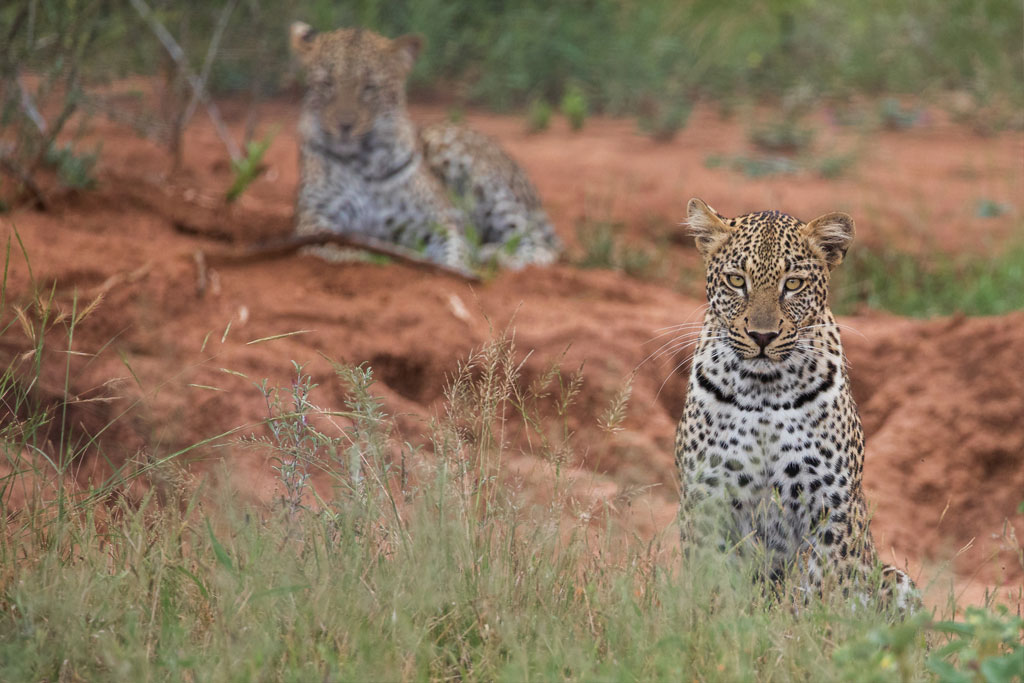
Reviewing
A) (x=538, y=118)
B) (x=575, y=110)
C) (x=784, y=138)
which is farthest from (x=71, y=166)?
(x=784, y=138)

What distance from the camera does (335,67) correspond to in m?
7.81

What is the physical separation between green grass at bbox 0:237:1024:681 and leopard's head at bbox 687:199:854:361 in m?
0.59

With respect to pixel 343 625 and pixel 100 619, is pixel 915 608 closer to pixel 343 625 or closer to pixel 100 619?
pixel 343 625

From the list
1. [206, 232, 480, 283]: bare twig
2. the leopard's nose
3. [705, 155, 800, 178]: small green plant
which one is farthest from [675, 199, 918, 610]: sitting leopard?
[705, 155, 800, 178]: small green plant

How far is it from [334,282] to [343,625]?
3987 mm

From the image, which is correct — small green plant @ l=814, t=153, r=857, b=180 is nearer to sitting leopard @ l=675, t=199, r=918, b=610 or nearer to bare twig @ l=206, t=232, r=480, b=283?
bare twig @ l=206, t=232, r=480, b=283

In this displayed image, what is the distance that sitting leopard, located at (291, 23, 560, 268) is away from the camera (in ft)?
25.9

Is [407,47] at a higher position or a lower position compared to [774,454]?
higher

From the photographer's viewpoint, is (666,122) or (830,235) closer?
(830,235)

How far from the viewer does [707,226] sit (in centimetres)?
438

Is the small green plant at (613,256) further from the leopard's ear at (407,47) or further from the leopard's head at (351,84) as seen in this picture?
the leopard's ear at (407,47)

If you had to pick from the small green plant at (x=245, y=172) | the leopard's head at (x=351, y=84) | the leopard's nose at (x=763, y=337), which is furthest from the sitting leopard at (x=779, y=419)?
the small green plant at (x=245, y=172)

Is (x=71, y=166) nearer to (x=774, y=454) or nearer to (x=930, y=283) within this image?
(x=774, y=454)

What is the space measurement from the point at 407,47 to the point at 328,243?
172cm
